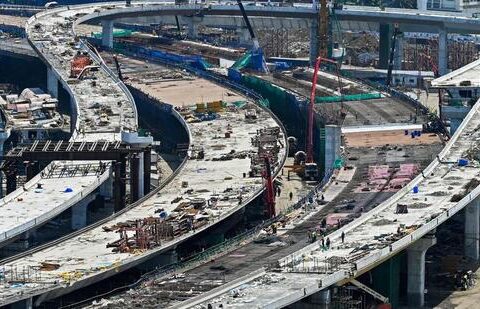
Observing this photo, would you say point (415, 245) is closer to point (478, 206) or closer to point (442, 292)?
point (442, 292)

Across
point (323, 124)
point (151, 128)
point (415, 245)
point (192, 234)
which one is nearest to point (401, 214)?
point (415, 245)

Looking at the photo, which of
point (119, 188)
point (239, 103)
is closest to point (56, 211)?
point (119, 188)

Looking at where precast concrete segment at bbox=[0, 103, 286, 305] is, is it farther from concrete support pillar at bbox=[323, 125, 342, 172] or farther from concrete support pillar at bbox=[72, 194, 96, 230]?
concrete support pillar at bbox=[72, 194, 96, 230]

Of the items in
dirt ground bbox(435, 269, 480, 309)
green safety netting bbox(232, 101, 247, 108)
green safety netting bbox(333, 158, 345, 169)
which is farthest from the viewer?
green safety netting bbox(232, 101, 247, 108)

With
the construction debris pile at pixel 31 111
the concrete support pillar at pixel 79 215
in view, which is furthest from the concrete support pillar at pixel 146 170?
the construction debris pile at pixel 31 111

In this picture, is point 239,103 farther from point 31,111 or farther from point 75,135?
point 75,135

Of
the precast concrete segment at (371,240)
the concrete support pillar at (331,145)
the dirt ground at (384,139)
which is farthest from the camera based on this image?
the dirt ground at (384,139)

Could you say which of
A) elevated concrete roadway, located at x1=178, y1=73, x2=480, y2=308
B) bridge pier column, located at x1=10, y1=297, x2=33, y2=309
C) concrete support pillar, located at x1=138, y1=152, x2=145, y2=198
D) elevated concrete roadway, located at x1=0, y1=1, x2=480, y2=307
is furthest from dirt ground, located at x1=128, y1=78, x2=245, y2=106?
bridge pier column, located at x1=10, y1=297, x2=33, y2=309

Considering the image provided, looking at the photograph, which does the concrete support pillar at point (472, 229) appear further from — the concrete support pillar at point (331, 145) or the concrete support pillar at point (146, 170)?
the concrete support pillar at point (146, 170)
